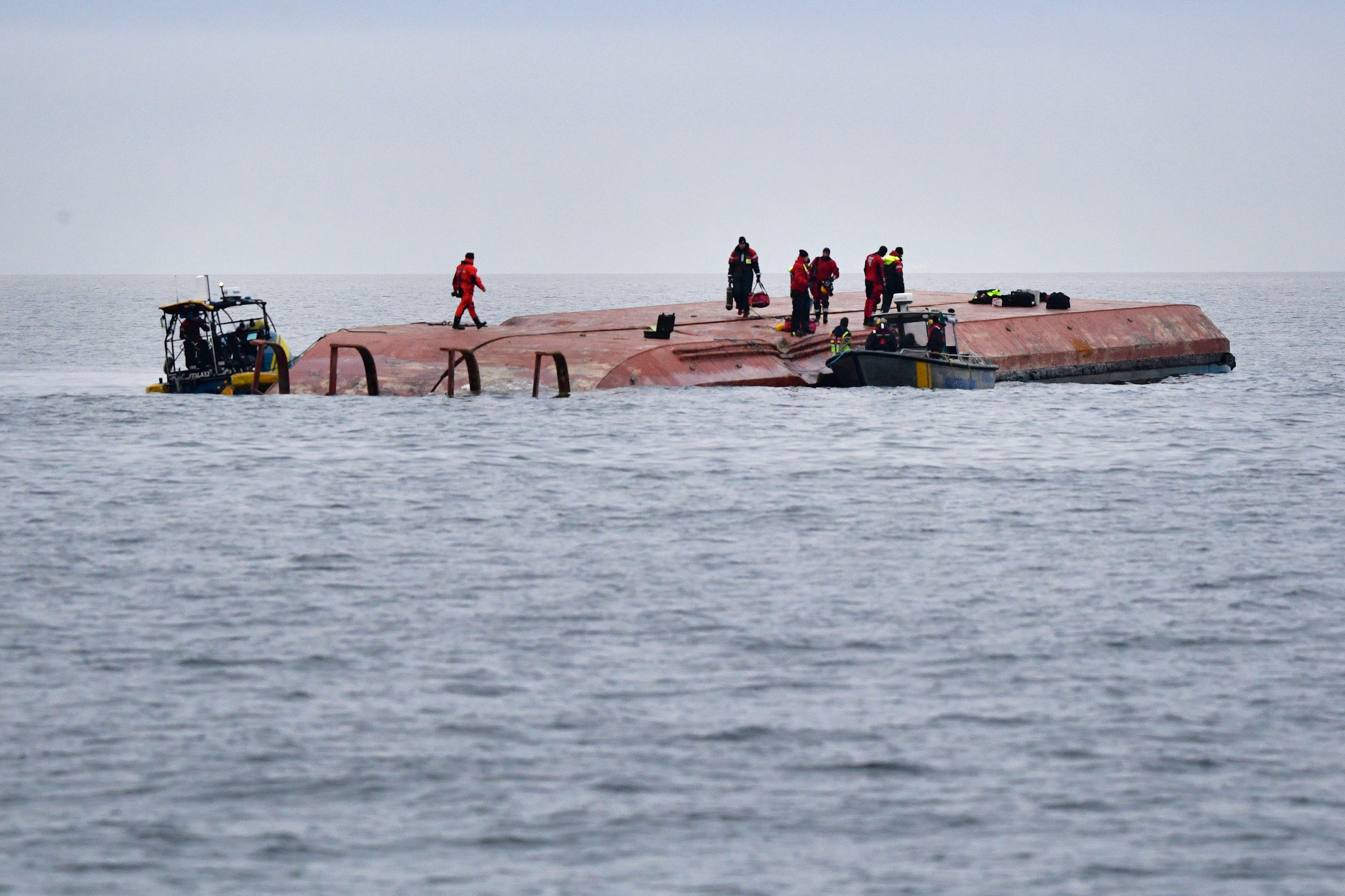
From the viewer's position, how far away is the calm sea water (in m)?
9.23

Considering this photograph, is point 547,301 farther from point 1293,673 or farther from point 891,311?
point 1293,673

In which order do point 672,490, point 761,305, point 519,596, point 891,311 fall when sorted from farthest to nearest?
point 761,305 → point 891,311 → point 672,490 → point 519,596

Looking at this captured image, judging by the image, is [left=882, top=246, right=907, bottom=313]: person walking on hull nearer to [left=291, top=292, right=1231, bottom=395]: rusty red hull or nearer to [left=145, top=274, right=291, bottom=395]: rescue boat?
[left=291, top=292, right=1231, bottom=395]: rusty red hull

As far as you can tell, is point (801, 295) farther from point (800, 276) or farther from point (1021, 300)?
point (1021, 300)

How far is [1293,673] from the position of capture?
13031 mm

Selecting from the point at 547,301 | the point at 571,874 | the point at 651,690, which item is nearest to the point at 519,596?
the point at 651,690

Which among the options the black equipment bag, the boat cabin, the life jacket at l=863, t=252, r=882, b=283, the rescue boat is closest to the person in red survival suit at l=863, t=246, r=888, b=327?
the life jacket at l=863, t=252, r=882, b=283

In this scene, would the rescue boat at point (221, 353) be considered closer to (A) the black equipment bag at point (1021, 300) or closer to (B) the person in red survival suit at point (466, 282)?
(B) the person in red survival suit at point (466, 282)

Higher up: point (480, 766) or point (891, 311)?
point (891, 311)

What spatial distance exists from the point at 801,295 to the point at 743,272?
9.76 ft

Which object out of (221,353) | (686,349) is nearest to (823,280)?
(686,349)

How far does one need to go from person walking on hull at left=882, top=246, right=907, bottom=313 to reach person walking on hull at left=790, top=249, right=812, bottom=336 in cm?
184

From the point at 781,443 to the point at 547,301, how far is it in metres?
150

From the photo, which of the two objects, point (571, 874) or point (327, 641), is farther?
point (327, 641)
